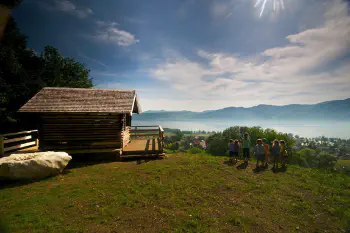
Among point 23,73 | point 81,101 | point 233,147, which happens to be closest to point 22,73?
point 23,73

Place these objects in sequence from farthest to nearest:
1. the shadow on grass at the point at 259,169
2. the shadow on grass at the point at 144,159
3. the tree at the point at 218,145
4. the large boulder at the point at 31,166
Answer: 1. the tree at the point at 218,145
2. the shadow on grass at the point at 144,159
3. the shadow on grass at the point at 259,169
4. the large boulder at the point at 31,166

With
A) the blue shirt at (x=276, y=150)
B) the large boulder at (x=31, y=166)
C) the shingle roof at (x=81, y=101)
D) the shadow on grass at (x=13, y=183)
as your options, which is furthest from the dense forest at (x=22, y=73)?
the blue shirt at (x=276, y=150)

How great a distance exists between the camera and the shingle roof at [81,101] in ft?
38.9

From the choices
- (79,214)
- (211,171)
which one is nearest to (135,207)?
(79,214)

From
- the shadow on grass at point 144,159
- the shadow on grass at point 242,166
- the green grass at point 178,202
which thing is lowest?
the green grass at point 178,202

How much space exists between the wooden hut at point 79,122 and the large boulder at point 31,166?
8.77ft

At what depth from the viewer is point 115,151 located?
11883mm

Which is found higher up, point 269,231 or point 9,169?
point 9,169

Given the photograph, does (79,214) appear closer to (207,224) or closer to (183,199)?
(183,199)

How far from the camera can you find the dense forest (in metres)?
16.9

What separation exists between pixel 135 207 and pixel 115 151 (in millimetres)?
6485

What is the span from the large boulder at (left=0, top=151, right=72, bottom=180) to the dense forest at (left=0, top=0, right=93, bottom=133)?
9.87 meters

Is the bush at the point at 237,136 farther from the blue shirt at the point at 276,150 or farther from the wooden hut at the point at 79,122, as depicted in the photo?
the wooden hut at the point at 79,122

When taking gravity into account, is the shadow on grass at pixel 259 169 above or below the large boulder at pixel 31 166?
below
